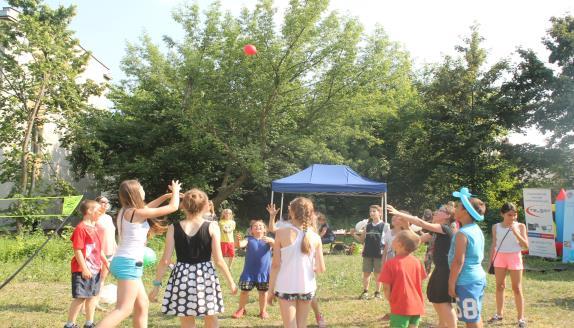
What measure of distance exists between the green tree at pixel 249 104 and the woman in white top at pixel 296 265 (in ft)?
51.4

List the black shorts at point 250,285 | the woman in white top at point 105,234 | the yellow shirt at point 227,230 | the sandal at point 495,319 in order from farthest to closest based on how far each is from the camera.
Result: the yellow shirt at point 227,230 < the black shorts at point 250,285 < the sandal at point 495,319 < the woman in white top at point 105,234

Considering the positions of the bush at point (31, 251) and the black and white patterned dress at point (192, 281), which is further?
the bush at point (31, 251)

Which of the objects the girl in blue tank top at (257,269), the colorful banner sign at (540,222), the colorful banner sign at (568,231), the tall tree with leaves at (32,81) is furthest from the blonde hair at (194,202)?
the tall tree with leaves at (32,81)

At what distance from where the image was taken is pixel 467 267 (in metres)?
4.28

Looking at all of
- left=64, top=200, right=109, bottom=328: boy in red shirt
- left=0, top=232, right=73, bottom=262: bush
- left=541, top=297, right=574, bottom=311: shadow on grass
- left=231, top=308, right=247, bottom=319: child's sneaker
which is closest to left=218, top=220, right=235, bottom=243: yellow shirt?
left=231, top=308, right=247, bottom=319: child's sneaker

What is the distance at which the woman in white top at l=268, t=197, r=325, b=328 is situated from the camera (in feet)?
A: 13.8

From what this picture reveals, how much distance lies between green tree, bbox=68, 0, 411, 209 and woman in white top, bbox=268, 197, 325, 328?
1568cm

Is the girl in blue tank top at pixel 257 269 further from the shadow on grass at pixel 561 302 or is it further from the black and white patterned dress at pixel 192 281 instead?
the shadow on grass at pixel 561 302

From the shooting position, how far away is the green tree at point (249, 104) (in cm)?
1995

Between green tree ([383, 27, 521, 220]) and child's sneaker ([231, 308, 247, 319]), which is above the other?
green tree ([383, 27, 521, 220])

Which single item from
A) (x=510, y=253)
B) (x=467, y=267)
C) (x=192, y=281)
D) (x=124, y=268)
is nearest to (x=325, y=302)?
(x=510, y=253)

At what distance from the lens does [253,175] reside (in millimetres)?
20422

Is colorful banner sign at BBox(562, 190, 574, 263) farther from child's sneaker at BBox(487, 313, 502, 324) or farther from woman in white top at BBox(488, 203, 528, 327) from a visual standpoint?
woman in white top at BBox(488, 203, 528, 327)

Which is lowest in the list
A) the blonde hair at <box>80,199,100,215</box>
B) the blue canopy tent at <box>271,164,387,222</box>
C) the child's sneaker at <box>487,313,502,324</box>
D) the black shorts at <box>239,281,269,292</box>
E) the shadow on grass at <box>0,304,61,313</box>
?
the shadow on grass at <box>0,304,61,313</box>
